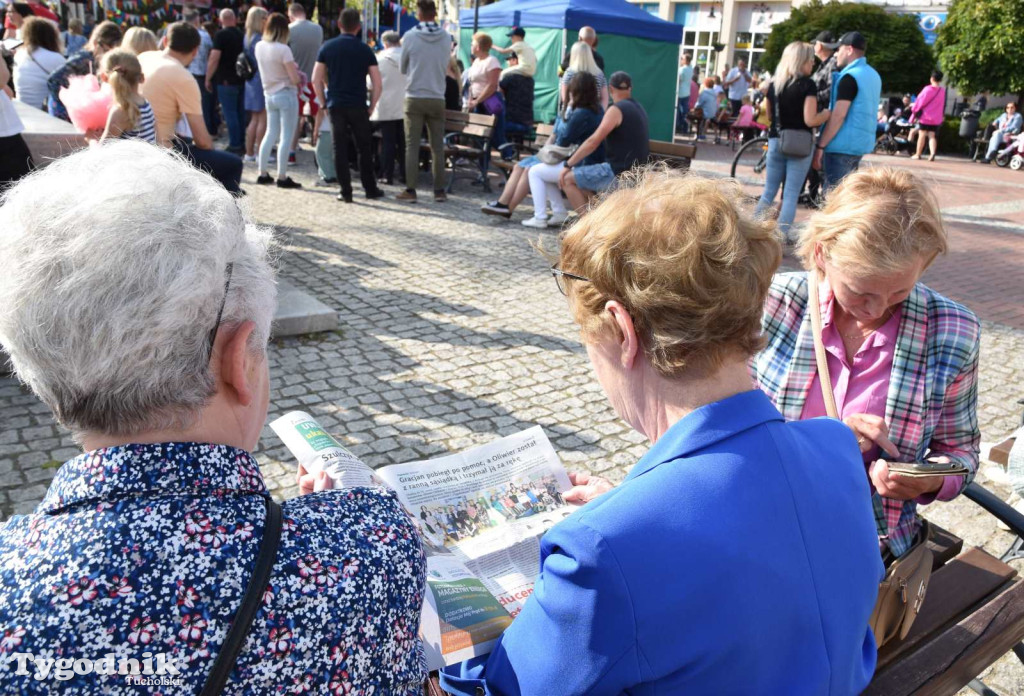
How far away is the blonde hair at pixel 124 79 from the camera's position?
4641mm

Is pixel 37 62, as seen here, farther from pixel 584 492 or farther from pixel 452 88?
pixel 584 492

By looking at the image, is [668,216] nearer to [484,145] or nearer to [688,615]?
[688,615]

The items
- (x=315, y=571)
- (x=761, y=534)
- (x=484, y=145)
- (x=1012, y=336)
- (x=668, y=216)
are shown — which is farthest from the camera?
(x=484, y=145)

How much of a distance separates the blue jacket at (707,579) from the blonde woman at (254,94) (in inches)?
398

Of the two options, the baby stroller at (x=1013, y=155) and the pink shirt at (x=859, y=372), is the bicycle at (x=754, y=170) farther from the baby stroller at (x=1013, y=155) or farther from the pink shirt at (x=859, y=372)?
the pink shirt at (x=859, y=372)

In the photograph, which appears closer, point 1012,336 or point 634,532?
point 634,532

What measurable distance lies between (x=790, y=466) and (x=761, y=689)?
31cm

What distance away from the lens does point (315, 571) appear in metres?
0.98

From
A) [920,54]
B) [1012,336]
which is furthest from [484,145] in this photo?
[920,54]

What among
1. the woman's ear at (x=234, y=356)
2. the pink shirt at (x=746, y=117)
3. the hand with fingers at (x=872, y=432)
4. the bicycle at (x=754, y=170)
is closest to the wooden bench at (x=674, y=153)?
the bicycle at (x=754, y=170)

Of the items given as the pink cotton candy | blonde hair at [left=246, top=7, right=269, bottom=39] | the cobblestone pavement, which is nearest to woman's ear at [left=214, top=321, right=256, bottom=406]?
the cobblestone pavement

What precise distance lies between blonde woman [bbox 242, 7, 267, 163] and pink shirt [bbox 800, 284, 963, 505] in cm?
944

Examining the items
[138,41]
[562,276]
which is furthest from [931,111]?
[562,276]

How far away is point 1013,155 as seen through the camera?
17.2 m
